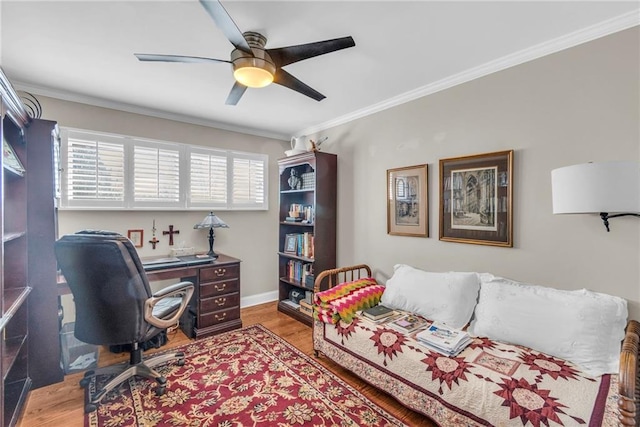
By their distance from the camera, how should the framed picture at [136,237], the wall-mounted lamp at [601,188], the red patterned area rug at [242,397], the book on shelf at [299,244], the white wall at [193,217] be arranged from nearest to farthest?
the wall-mounted lamp at [601,188] < the red patterned area rug at [242,397] < the white wall at [193,217] < the framed picture at [136,237] < the book on shelf at [299,244]

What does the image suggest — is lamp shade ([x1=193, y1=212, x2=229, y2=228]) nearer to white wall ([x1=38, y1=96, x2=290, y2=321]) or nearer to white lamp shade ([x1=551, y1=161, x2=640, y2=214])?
white wall ([x1=38, y1=96, x2=290, y2=321])

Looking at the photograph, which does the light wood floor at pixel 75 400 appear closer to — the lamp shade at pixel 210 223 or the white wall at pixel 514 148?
the white wall at pixel 514 148

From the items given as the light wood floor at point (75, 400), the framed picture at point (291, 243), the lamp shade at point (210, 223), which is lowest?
the light wood floor at point (75, 400)

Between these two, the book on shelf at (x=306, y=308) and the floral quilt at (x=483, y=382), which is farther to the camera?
the book on shelf at (x=306, y=308)

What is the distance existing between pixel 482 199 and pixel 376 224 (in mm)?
1129

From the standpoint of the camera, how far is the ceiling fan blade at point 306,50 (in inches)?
61.1

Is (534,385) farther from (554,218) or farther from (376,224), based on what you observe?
(376,224)

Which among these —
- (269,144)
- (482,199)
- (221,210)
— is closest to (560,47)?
(482,199)

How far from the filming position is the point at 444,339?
6.21 ft

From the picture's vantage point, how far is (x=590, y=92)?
1865 millimetres

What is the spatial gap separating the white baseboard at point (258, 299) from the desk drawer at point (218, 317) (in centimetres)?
68

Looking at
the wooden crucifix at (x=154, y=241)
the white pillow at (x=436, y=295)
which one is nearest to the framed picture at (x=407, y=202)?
the white pillow at (x=436, y=295)

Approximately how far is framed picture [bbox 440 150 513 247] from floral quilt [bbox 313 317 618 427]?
831mm

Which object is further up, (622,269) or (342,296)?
(622,269)
